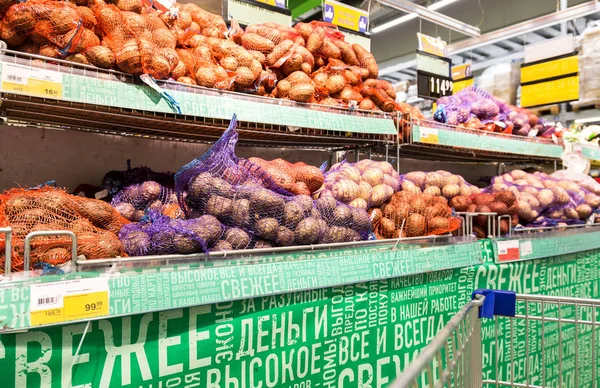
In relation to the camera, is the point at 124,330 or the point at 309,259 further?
the point at 309,259

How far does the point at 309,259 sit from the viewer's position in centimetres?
158

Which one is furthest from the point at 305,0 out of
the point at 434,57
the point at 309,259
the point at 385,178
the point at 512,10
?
the point at 512,10

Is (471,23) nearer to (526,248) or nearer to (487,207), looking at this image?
(487,207)

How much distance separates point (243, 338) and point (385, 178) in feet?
4.11

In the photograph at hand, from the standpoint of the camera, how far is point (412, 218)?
2.18 metres

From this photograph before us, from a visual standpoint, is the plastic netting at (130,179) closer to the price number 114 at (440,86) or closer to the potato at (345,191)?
the potato at (345,191)

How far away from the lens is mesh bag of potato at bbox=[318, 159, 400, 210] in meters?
2.14

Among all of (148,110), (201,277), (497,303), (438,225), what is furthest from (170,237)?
(438,225)

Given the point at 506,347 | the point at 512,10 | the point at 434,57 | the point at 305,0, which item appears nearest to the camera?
A: the point at 506,347

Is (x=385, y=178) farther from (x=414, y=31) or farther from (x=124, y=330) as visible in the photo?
(x=414, y=31)

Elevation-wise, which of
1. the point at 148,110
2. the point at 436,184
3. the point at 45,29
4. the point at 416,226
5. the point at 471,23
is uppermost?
the point at 471,23

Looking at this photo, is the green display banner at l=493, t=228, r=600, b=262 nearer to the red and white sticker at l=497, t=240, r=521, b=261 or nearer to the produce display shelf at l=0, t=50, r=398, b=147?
the red and white sticker at l=497, t=240, r=521, b=261

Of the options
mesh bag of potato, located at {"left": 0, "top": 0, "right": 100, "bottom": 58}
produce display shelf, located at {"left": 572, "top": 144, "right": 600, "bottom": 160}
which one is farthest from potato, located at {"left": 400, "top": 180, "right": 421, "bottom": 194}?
produce display shelf, located at {"left": 572, "top": 144, "right": 600, "bottom": 160}

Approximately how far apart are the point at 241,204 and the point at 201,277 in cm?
40
